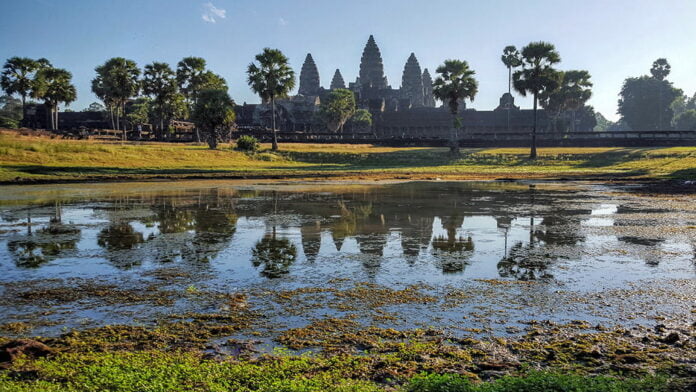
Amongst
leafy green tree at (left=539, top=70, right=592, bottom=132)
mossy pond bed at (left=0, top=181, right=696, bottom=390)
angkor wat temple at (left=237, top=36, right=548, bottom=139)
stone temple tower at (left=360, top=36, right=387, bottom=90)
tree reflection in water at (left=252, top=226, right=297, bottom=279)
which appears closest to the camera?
mossy pond bed at (left=0, top=181, right=696, bottom=390)

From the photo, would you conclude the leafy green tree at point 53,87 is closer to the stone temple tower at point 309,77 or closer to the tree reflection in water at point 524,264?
the stone temple tower at point 309,77

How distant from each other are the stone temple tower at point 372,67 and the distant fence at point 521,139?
45.9 metres

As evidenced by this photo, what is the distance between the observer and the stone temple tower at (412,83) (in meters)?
122

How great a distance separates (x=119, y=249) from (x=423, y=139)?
56.3m

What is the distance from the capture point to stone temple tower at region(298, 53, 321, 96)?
120 meters

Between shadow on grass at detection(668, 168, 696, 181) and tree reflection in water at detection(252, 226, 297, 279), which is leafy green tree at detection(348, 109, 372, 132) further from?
tree reflection in water at detection(252, 226, 297, 279)

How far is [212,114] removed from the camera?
2162 inches

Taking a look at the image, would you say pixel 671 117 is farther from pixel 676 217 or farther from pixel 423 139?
pixel 676 217

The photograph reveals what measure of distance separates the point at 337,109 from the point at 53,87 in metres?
39.3

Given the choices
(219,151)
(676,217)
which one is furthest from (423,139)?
(676,217)

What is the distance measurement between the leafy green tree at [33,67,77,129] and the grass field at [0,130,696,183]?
15.3 metres

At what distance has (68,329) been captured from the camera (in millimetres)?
7016

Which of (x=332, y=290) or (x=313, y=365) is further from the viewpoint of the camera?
(x=332, y=290)

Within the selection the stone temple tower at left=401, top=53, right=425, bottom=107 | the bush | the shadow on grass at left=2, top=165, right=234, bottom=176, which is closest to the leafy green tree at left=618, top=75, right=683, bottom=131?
the stone temple tower at left=401, top=53, right=425, bottom=107
